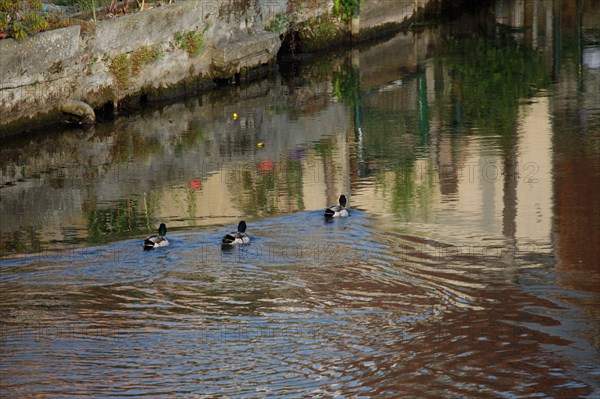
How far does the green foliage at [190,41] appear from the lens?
2557 cm

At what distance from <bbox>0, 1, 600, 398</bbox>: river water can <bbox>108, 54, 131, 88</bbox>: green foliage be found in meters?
0.68

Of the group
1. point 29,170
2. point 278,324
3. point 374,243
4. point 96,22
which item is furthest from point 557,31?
point 278,324

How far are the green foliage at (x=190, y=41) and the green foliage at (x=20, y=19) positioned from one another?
365 centimetres

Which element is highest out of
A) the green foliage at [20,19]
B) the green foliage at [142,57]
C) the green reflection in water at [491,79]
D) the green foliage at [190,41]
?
the green foliage at [20,19]

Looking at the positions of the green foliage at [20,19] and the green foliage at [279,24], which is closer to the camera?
the green foliage at [20,19]

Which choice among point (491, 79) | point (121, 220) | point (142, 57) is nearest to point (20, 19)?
point (142, 57)

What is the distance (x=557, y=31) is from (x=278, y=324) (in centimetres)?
2184

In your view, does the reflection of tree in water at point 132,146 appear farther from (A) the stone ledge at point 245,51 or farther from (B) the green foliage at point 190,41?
(A) the stone ledge at point 245,51

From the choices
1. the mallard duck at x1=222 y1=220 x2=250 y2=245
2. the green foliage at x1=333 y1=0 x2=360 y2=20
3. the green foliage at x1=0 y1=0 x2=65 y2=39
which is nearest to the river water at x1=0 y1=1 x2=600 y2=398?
the mallard duck at x1=222 y1=220 x2=250 y2=245

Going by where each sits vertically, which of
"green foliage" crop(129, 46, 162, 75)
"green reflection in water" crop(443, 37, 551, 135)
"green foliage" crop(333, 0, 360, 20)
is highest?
"green foliage" crop(333, 0, 360, 20)

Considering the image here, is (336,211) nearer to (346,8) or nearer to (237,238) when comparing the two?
(237,238)

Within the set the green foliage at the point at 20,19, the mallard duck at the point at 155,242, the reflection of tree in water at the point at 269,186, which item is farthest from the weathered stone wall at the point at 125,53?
the mallard duck at the point at 155,242

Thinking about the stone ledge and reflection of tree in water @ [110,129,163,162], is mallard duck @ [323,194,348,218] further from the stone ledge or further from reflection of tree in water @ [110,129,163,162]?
the stone ledge

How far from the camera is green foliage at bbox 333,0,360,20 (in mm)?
30688
